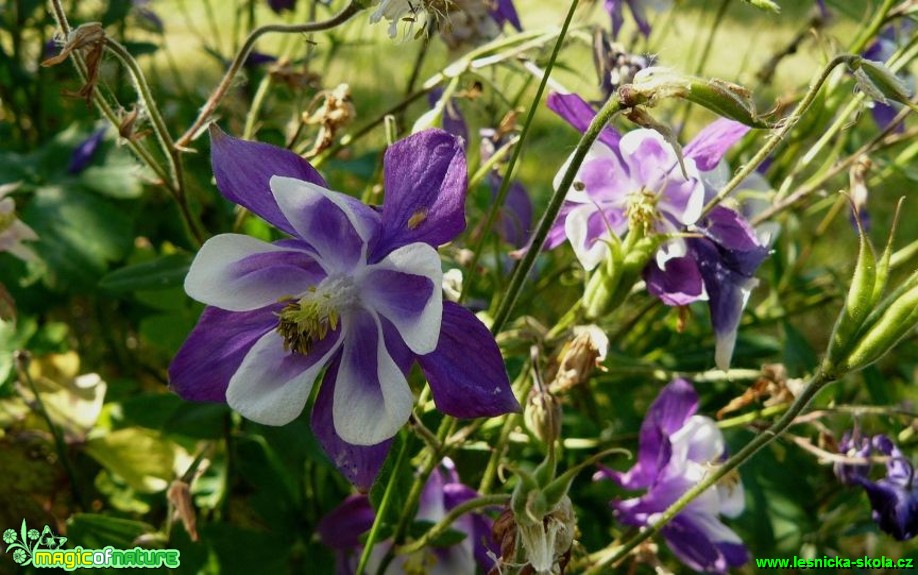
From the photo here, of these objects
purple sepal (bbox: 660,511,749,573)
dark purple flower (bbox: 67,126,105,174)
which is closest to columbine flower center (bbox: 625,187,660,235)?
purple sepal (bbox: 660,511,749,573)

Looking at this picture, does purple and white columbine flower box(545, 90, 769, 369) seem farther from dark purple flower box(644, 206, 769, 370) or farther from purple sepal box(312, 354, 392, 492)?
purple sepal box(312, 354, 392, 492)

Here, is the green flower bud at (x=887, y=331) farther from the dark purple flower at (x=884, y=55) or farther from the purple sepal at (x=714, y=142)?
the dark purple flower at (x=884, y=55)

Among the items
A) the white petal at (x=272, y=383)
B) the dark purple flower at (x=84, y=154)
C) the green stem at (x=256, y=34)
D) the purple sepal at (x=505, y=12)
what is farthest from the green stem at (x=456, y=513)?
the dark purple flower at (x=84, y=154)

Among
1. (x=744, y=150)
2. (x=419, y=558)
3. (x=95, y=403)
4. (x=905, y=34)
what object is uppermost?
(x=905, y=34)

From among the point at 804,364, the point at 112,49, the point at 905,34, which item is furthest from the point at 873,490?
the point at 905,34

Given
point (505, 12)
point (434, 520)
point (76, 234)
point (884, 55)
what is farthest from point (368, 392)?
point (884, 55)

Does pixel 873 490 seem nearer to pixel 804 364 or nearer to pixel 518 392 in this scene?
pixel 804 364
